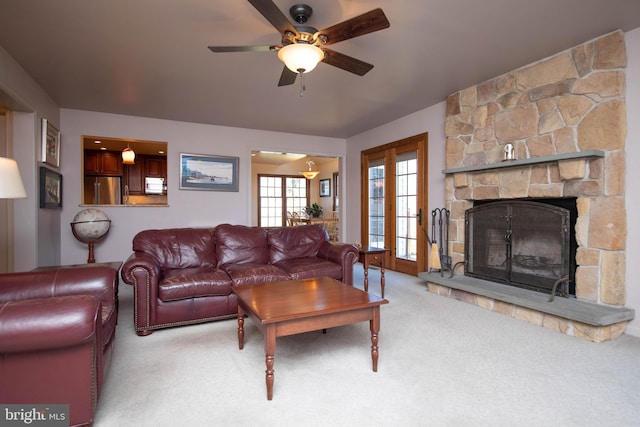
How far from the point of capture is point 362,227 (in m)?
6.41

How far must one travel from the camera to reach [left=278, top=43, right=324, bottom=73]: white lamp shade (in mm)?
2324

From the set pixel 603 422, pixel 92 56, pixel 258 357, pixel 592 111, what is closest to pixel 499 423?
pixel 603 422

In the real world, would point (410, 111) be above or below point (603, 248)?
above

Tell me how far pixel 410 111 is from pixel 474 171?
1.57 meters

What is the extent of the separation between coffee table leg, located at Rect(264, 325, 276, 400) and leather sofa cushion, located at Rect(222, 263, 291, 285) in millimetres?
1310

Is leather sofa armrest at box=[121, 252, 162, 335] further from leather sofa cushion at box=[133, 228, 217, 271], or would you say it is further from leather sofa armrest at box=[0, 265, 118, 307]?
leather sofa cushion at box=[133, 228, 217, 271]

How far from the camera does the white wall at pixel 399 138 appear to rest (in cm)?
472

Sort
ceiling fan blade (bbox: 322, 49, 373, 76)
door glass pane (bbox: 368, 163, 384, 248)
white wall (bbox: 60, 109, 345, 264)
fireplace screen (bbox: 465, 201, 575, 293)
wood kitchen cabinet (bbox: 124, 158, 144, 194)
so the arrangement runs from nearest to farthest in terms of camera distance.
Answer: ceiling fan blade (bbox: 322, 49, 373, 76) → fireplace screen (bbox: 465, 201, 575, 293) → white wall (bbox: 60, 109, 345, 264) → door glass pane (bbox: 368, 163, 384, 248) → wood kitchen cabinet (bbox: 124, 158, 144, 194)

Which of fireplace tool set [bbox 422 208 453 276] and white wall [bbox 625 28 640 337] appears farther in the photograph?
fireplace tool set [bbox 422 208 453 276]

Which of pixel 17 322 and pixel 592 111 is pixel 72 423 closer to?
pixel 17 322

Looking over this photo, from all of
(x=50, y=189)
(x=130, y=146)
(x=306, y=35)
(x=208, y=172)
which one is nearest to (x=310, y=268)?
(x=306, y=35)

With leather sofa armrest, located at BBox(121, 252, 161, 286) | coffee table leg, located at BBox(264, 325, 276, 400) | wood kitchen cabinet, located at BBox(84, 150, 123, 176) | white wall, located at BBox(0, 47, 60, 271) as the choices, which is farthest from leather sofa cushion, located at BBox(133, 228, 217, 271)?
wood kitchen cabinet, located at BBox(84, 150, 123, 176)

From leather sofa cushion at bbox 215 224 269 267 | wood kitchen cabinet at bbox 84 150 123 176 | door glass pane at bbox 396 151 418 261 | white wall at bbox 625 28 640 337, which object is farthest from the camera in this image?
wood kitchen cabinet at bbox 84 150 123 176

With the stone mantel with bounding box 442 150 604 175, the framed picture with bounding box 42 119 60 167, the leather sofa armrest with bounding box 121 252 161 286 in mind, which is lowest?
the leather sofa armrest with bounding box 121 252 161 286
